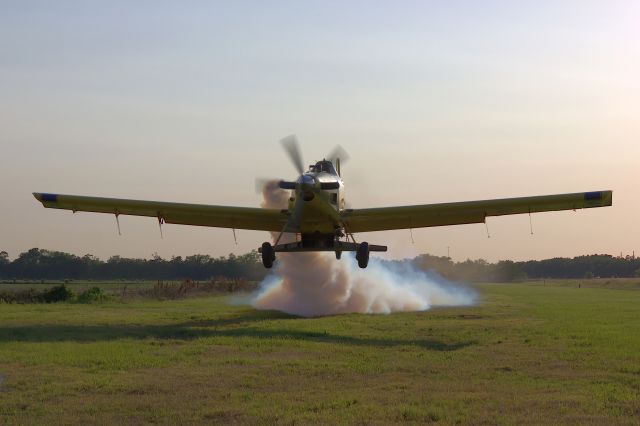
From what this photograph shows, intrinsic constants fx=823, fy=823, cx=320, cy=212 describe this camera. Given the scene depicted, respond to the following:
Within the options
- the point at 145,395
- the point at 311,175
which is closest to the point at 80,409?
the point at 145,395

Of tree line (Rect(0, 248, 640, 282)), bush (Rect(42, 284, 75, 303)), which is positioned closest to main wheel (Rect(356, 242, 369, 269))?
bush (Rect(42, 284, 75, 303))

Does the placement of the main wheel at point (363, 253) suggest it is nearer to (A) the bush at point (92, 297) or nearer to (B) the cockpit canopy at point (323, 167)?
(B) the cockpit canopy at point (323, 167)

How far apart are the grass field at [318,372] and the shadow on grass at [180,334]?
2.3 inches

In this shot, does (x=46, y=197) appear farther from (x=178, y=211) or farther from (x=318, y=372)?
(x=318, y=372)

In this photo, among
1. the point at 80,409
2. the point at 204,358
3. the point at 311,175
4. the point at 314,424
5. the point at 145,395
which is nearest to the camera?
the point at 314,424

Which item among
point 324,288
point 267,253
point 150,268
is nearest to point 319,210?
point 267,253

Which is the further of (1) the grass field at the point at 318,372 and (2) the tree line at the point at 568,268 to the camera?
(2) the tree line at the point at 568,268

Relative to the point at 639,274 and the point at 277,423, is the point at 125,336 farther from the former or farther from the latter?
the point at 639,274

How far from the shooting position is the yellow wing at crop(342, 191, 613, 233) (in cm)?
2811

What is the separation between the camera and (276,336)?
2308 centimetres

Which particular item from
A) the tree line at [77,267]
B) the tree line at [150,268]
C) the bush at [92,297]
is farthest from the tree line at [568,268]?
the bush at [92,297]

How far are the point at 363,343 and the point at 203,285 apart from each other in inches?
1607

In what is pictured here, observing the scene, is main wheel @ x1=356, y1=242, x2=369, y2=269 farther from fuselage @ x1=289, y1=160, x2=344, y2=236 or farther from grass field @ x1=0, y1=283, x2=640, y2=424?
grass field @ x1=0, y1=283, x2=640, y2=424

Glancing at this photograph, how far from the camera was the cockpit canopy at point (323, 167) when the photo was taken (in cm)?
2780
